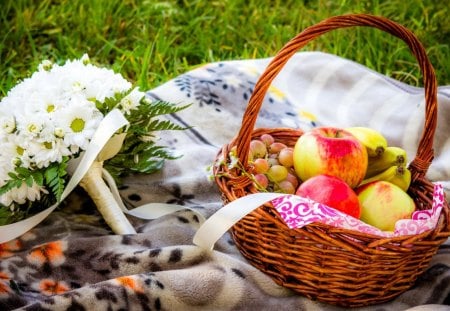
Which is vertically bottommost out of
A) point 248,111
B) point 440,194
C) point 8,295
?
point 8,295

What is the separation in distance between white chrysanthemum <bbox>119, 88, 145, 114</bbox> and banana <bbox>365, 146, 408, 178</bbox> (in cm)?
52

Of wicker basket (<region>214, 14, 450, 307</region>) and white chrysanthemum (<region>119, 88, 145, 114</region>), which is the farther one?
white chrysanthemum (<region>119, 88, 145, 114</region>)

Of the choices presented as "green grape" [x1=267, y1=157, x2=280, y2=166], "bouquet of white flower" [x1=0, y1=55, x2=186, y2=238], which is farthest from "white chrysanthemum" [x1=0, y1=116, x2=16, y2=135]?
"green grape" [x1=267, y1=157, x2=280, y2=166]

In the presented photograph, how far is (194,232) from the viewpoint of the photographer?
152 cm

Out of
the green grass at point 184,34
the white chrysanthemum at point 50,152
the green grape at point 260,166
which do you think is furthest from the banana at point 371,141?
the green grass at point 184,34

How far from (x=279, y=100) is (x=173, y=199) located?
0.59 meters

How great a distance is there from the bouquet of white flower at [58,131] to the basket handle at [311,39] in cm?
25

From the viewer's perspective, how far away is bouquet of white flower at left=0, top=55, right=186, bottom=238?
1362 millimetres

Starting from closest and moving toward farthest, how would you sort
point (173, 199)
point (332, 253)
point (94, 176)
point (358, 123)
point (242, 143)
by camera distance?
point (332, 253) → point (242, 143) → point (94, 176) → point (173, 199) → point (358, 123)

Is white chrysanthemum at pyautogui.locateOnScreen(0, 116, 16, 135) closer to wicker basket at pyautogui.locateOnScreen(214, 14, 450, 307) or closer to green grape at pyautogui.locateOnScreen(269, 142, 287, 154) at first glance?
wicker basket at pyautogui.locateOnScreen(214, 14, 450, 307)

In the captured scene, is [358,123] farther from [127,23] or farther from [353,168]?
[127,23]

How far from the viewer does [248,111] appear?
131cm

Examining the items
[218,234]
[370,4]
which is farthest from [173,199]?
[370,4]

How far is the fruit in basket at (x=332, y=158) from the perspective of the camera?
1.38 meters
